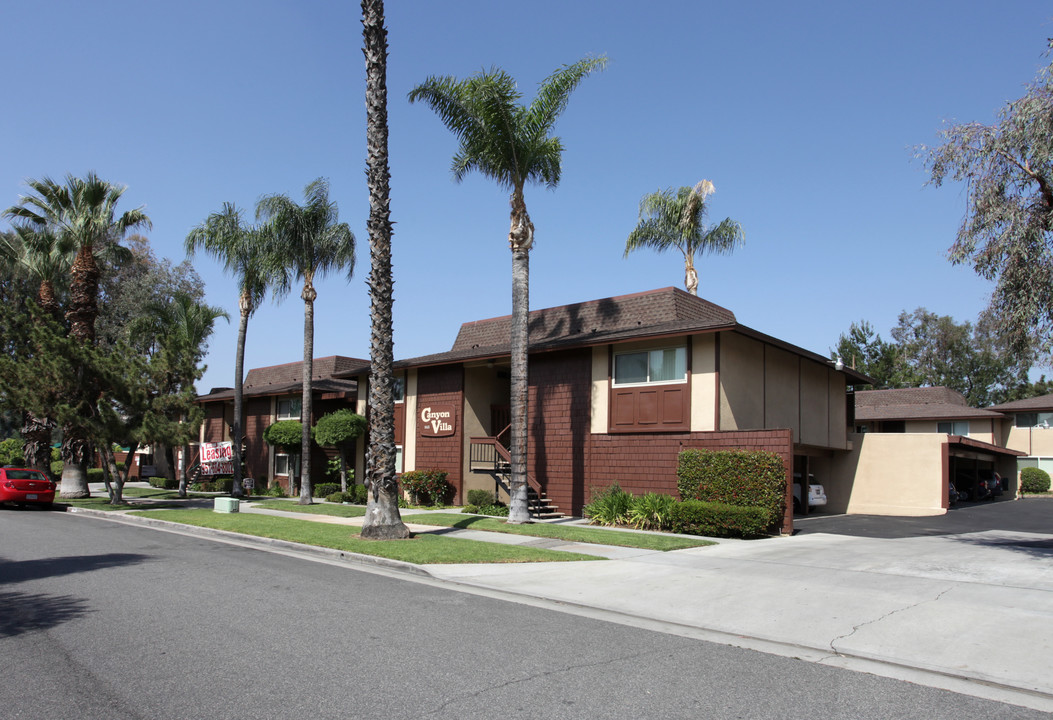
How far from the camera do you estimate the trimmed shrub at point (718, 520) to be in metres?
17.4

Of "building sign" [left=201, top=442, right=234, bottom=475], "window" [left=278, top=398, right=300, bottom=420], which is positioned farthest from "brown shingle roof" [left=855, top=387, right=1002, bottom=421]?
"building sign" [left=201, top=442, right=234, bottom=475]

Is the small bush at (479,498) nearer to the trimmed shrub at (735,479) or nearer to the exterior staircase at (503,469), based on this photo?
the exterior staircase at (503,469)

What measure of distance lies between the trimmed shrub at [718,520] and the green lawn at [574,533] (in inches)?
31.0

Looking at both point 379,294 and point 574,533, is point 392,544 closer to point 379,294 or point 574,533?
point 574,533

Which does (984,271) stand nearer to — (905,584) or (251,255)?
(905,584)

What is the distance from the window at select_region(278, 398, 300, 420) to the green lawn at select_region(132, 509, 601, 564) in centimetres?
1705

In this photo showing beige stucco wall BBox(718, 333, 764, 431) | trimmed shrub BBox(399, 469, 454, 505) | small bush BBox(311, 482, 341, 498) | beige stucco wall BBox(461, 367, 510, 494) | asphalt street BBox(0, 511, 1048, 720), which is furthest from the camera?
small bush BBox(311, 482, 341, 498)

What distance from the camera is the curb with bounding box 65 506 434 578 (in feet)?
41.5

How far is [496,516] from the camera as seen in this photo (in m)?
22.0

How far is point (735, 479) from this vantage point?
18844 mm

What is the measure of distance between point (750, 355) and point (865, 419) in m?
25.1

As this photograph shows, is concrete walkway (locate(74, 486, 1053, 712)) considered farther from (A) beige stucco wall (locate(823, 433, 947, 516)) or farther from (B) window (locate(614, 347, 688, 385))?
(A) beige stucco wall (locate(823, 433, 947, 516))

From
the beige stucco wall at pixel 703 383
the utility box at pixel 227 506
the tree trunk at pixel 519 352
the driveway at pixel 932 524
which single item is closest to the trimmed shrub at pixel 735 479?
the beige stucco wall at pixel 703 383

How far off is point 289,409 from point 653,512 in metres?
24.0
